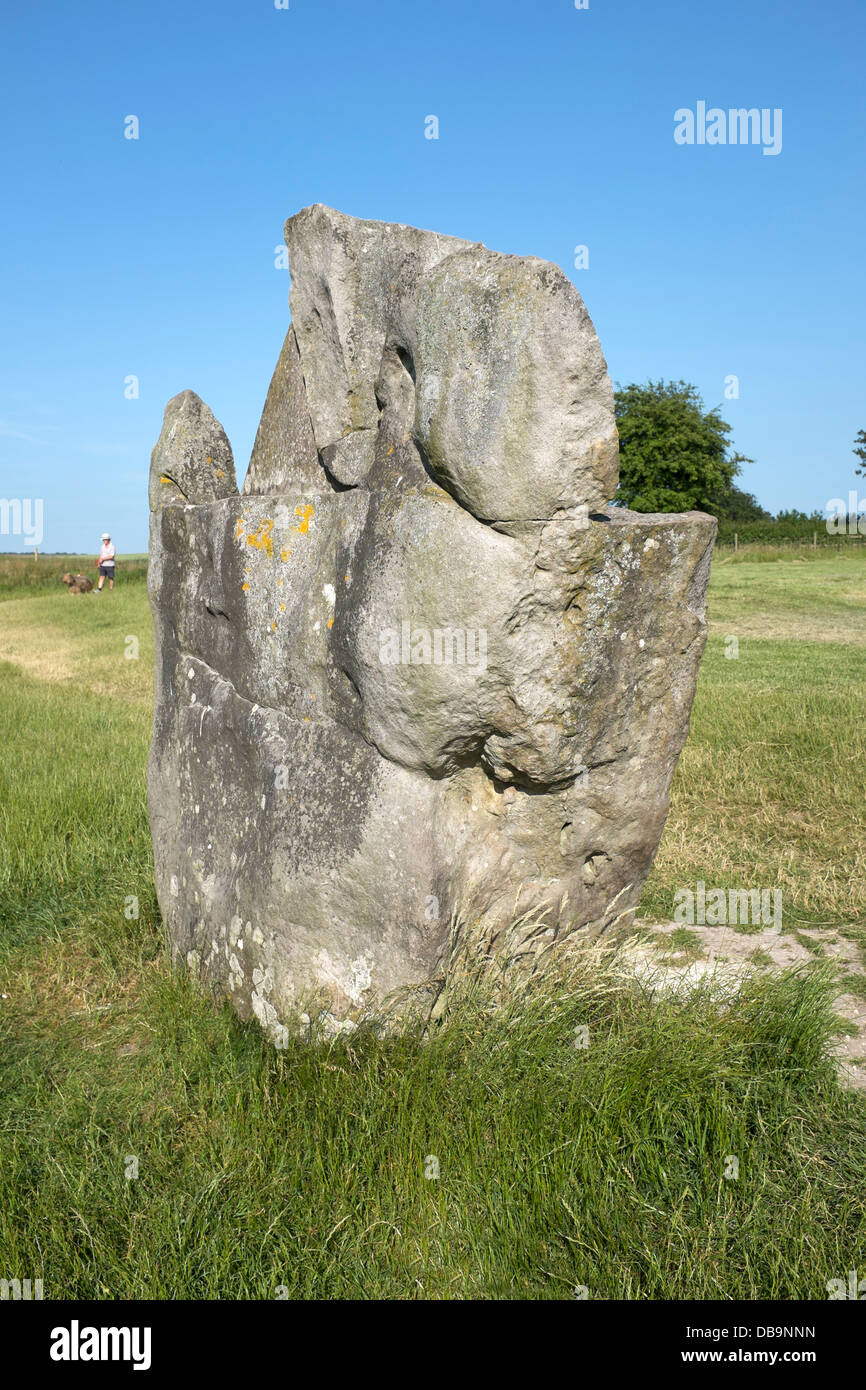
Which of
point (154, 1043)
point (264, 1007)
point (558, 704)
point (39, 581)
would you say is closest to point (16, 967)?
point (154, 1043)

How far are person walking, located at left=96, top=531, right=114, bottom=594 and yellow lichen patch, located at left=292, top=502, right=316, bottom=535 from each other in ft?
78.3

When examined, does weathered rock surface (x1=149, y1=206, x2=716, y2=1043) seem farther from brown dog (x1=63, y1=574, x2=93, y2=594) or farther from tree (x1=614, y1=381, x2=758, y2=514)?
tree (x1=614, y1=381, x2=758, y2=514)

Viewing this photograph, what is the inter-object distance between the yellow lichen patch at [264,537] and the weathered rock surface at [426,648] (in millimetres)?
16

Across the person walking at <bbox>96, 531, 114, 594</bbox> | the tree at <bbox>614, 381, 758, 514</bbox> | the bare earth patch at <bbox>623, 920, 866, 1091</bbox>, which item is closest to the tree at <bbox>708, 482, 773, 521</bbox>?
the tree at <bbox>614, 381, 758, 514</bbox>

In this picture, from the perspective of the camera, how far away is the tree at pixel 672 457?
144 feet

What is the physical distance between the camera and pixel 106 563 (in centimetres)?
2736

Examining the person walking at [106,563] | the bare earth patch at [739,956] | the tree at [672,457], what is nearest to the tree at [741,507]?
the tree at [672,457]

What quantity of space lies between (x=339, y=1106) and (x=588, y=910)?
1218 mm

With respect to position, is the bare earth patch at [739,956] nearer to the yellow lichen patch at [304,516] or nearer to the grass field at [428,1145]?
the grass field at [428,1145]

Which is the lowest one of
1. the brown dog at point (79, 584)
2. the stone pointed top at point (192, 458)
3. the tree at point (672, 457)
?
the stone pointed top at point (192, 458)

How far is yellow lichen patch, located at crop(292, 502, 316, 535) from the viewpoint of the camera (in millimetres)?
3799

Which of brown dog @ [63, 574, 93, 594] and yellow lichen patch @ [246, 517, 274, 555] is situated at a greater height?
brown dog @ [63, 574, 93, 594]

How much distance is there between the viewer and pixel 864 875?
5594 mm
